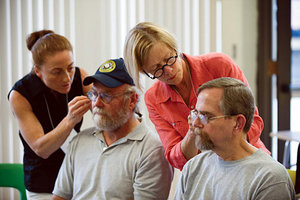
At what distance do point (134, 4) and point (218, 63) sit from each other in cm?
177

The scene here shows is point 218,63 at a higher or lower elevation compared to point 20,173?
higher

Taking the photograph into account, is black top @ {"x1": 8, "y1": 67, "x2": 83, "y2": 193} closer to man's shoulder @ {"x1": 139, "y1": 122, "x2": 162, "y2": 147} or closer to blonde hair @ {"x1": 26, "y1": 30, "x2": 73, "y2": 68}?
blonde hair @ {"x1": 26, "y1": 30, "x2": 73, "y2": 68}

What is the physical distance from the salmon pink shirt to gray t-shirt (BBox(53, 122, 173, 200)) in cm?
11

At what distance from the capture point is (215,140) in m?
1.52

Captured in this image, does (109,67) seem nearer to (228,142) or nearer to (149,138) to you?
(149,138)

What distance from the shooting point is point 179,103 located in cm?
189

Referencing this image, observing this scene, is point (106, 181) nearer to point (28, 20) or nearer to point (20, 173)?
point (20, 173)

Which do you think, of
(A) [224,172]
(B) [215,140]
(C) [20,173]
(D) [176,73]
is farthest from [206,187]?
(C) [20,173]

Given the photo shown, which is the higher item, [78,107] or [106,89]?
[106,89]

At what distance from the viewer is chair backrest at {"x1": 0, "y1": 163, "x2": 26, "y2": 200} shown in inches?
102

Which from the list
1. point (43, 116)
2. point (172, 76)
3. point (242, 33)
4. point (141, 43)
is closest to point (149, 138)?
point (172, 76)

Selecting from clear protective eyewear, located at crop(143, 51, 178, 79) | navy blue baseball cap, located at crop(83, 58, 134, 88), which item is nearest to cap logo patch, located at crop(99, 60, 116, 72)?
navy blue baseball cap, located at crop(83, 58, 134, 88)

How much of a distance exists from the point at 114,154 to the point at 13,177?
981 mm

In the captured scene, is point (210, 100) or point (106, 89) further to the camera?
point (106, 89)
